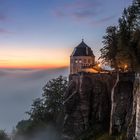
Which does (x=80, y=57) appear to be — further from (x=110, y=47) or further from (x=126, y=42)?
(x=126, y=42)

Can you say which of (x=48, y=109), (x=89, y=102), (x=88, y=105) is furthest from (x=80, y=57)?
(x=88, y=105)

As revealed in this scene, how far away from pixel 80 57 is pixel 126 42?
115ft

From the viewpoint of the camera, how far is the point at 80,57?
92.6 metres

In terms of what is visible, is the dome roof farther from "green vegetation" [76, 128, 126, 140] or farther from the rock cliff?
"green vegetation" [76, 128, 126, 140]

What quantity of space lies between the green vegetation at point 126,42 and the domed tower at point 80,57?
1023 inches

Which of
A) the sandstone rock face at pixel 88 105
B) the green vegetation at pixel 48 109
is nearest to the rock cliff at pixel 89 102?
the sandstone rock face at pixel 88 105

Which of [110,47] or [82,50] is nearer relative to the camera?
[110,47]

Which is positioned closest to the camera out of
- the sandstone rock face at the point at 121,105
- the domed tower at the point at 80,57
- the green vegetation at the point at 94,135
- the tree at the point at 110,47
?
the sandstone rock face at the point at 121,105

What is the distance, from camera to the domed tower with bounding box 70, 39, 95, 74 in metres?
92.5

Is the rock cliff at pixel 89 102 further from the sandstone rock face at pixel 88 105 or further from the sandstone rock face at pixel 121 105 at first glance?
the sandstone rock face at pixel 121 105

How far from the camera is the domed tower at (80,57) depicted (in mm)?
92500

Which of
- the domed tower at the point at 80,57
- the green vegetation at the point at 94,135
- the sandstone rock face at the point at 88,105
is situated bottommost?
the green vegetation at the point at 94,135

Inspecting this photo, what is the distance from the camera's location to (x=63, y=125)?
71.6 m

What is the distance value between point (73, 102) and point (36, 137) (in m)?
15.0
